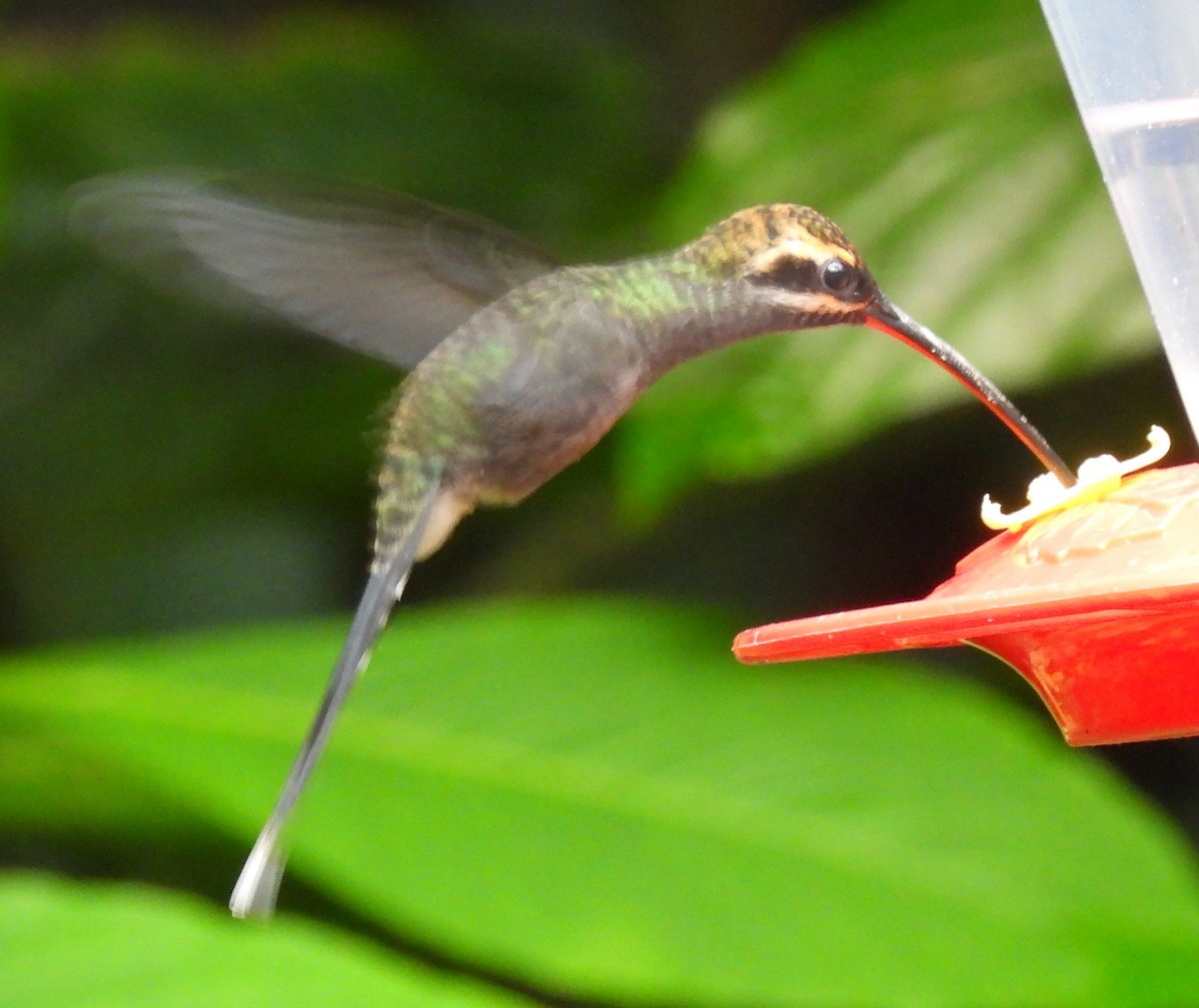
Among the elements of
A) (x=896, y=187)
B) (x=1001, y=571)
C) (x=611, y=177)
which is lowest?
(x=611, y=177)

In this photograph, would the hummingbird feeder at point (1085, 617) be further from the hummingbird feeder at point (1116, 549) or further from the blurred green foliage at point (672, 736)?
the blurred green foliage at point (672, 736)

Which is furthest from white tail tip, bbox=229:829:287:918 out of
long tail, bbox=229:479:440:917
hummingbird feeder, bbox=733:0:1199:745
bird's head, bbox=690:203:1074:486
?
bird's head, bbox=690:203:1074:486

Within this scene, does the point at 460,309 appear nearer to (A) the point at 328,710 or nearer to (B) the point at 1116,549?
(A) the point at 328,710

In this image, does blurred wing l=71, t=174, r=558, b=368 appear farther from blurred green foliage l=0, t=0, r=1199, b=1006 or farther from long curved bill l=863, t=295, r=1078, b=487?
blurred green foliage l=0, t=0, r=1199, b=1006

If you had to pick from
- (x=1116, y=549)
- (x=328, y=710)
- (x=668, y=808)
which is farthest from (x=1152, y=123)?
(x=668, y=808)

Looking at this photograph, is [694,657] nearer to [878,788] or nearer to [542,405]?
[878,788]

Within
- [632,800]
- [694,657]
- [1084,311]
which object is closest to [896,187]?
[1084,311]

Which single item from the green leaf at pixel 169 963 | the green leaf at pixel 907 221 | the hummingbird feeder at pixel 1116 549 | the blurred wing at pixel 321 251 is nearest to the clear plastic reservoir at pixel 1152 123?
the hummingbird feeder at pixel 1116 549
